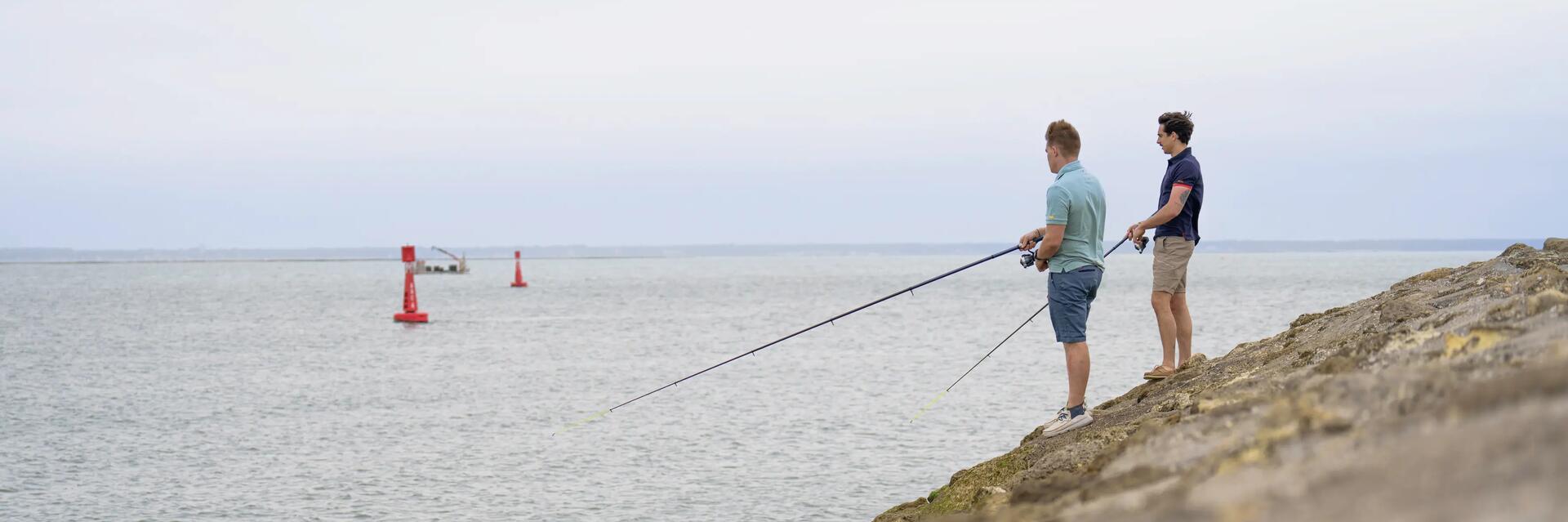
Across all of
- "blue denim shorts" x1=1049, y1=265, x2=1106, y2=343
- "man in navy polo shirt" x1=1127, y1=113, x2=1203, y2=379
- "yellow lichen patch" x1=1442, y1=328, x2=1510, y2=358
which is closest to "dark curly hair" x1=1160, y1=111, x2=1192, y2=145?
"man in navy polo shirt" x1=1127, y1=113, x2=1203, y2=379

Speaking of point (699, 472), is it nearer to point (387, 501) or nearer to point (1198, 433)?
point (387, 501)

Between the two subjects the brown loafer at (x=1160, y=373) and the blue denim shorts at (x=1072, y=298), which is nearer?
the blue denim shorts at (x=1072, y=298)

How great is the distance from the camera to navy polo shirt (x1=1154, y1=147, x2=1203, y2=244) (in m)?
6.98

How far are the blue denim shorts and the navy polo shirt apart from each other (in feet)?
3.53

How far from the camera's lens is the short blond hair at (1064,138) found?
6223 mm

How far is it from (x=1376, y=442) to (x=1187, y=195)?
14.2 feet

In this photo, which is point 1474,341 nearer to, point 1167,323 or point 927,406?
point 1167,323

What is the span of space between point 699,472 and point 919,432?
10.3 feet

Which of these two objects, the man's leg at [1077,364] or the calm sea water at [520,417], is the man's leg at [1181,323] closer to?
the man's leg at [1077,364]

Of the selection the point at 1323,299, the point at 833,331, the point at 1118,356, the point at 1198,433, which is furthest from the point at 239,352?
the point at 1323,299

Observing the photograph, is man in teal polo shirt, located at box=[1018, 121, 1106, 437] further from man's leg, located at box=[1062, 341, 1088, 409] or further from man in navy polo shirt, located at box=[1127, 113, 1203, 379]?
man in navy polo shirt, located at box=[1127, 113, 1203, 379]

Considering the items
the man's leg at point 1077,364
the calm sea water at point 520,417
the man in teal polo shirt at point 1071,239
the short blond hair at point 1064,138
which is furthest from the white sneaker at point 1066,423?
the calm sea water at point 520,417

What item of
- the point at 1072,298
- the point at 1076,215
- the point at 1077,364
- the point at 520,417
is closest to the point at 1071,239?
the point at 1076,215

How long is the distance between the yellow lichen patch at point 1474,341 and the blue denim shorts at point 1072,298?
6.86 ft
